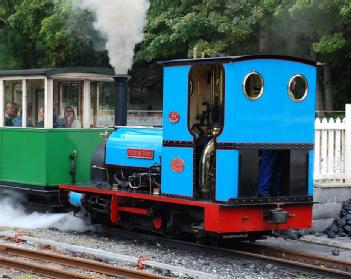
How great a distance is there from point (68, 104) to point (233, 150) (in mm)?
4205

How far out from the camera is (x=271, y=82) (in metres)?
7.91

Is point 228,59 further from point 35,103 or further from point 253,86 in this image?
point 35,103

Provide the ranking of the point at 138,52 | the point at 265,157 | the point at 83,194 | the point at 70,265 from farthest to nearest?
the point at 138,52 → the point at 83,194 → the point at 265,157 → the point at 70,265

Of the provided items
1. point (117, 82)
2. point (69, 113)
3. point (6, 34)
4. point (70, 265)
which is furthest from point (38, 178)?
point (6, 34)

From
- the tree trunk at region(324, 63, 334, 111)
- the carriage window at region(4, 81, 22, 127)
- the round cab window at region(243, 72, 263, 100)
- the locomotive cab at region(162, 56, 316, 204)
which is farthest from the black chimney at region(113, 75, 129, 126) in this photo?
the tree trunk at region(324, 63, 334, 111)

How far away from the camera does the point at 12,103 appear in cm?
1141

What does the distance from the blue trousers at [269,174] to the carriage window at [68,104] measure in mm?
3865

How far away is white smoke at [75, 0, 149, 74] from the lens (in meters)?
11.3

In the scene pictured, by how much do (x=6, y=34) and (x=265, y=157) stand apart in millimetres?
25511

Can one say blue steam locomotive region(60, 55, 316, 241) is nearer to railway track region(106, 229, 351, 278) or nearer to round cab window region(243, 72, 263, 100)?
round cab window region(243, 72, 263, 100)

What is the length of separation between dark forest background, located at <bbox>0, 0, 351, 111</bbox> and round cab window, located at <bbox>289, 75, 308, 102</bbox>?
710 cm

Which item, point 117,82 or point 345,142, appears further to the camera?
point 345,142

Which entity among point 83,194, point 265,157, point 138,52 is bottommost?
point 83,194

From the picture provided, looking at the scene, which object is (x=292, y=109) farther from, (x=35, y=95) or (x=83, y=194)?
(x=35, y=95)
